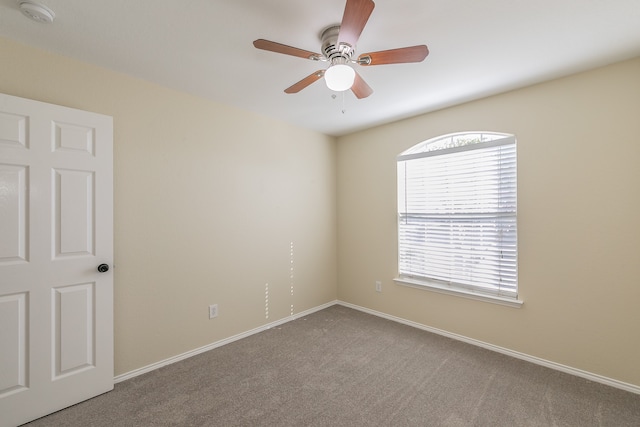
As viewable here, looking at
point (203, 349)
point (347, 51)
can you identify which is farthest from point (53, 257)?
point (347, 51)

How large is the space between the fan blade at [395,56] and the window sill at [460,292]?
2.27 meters

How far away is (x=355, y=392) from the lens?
6.79ft

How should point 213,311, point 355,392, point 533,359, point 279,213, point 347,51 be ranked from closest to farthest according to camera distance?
1. point 347,51
2. point 355,392
3. point 533,359
4. point 213,311
5. point 279,213

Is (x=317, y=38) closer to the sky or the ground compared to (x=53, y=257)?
closer to the sky

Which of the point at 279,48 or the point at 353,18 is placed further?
the point at 279,48

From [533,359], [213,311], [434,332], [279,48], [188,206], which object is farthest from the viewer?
[434,332]

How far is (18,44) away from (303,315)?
11.4 feet

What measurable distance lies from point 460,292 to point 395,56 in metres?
2.37

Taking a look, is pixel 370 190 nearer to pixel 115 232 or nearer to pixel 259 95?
pixel 259 95

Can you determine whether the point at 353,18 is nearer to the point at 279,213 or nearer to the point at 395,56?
the point at 395,56

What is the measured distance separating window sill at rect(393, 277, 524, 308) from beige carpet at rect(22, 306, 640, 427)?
48 cm

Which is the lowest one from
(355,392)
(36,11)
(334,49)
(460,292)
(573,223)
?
(355,392)

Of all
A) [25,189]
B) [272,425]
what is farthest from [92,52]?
[272,425]

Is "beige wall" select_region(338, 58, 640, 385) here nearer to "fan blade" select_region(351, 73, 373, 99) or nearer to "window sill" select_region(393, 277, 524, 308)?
"window sill" select_region(393, 277, 524, 308)
